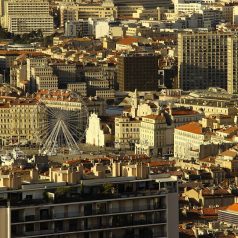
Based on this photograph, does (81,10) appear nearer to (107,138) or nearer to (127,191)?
(107,138)

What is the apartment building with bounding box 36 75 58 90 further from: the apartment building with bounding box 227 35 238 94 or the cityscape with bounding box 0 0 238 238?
the apartment building with bounding box 227 35 238 94

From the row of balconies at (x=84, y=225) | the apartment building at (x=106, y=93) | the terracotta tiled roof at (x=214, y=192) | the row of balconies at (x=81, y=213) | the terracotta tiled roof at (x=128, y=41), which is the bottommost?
the apartment building at (x=106, y=93)

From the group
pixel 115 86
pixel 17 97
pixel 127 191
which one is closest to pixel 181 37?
pixel 115 86

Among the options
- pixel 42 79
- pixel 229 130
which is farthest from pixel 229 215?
pixel 42 79

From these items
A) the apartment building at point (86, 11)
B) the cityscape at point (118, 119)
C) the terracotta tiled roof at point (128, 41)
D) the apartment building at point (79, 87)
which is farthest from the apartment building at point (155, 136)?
the apartment building at point (86, 11)

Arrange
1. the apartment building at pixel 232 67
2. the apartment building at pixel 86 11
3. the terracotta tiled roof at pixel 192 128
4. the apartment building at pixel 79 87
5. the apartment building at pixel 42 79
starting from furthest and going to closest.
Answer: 1. the apartment building at pixel 86 11
2. the apartment building at pixel 42 79
3. the apartment building at pixel 232 67
4. the apartment building at pixel 79 87
5. the terracotta tiled roof at pixel 192 128

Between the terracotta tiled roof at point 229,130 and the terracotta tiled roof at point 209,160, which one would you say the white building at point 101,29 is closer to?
the terracotta tiled roof at point 229,130
